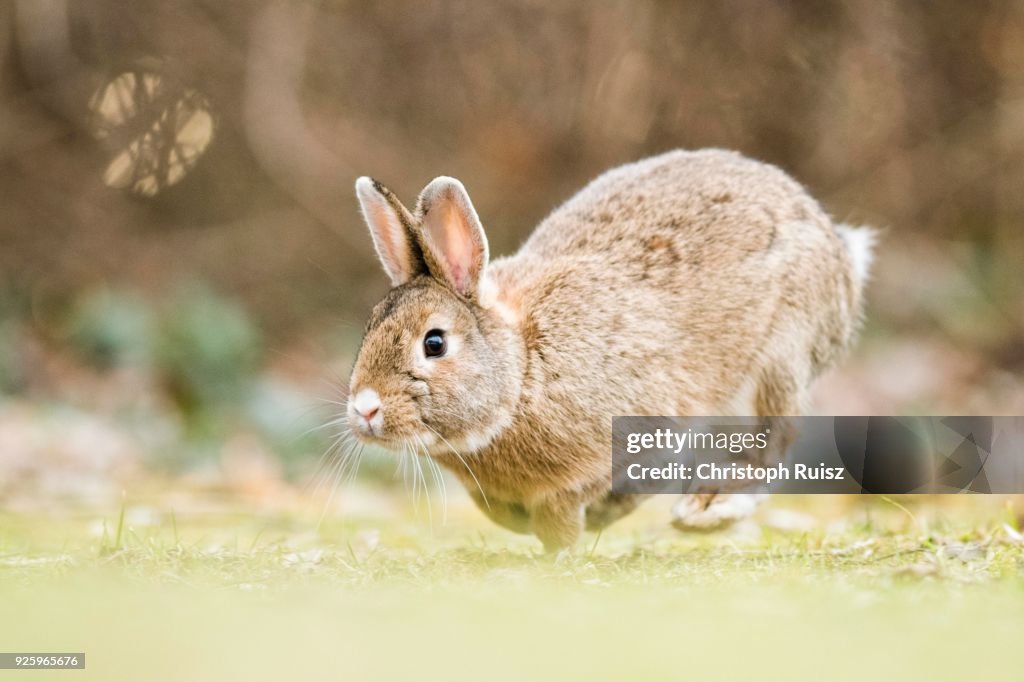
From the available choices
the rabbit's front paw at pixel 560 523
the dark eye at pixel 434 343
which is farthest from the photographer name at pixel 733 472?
the dark eye at pixel 434 343

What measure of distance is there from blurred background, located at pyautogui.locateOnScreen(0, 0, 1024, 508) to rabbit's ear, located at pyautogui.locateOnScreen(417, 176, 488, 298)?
571 cm

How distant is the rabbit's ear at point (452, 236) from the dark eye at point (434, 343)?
0.27 m

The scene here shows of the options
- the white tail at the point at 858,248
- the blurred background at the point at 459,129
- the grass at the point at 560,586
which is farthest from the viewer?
the blurred background at the point at 459,129

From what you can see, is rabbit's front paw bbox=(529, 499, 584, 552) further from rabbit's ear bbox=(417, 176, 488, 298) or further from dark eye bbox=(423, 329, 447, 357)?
rabbit's ear bbox=(417, 176, 488, 298)

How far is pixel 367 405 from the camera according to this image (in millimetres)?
4492

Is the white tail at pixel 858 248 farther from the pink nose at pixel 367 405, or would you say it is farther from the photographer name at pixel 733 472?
the pink nose at pixel 367 405

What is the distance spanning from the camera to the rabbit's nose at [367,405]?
4.49m

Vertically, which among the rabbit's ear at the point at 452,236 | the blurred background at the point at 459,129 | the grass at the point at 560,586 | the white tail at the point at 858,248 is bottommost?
the grass at the point at 560,586

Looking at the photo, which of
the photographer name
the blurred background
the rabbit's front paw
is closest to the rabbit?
the rabbit's front paw

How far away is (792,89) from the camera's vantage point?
11.1 metres

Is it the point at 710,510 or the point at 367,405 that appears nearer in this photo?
the point at 367,405

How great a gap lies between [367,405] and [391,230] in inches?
29.6

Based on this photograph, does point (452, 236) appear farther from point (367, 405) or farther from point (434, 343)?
point (367, 405)

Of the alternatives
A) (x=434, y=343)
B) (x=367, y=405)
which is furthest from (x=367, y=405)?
(x=434, y=343)
